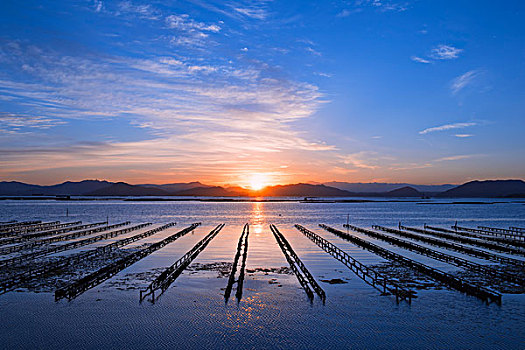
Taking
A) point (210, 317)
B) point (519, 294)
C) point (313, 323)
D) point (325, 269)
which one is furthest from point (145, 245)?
point (519, 294)

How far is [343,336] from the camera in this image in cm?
1684

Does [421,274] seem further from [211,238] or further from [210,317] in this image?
[211,238]

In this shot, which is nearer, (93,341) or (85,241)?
(93,341)

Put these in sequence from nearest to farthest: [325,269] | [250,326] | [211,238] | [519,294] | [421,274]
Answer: [250,326], [519,294], [421,274], [325,269], [211,238]

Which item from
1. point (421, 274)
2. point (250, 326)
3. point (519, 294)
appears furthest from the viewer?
point (421, 274)

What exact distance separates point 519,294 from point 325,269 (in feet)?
42.0

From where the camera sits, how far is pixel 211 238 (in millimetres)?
51406

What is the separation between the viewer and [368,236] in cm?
5550

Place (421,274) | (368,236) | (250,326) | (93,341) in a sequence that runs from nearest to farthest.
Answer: (93,341)
(250,326)
(421,274)
(368,236)

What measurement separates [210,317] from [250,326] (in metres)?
2.30

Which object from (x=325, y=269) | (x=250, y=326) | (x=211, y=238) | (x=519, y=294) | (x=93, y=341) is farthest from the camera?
→ (x=211, y=238)

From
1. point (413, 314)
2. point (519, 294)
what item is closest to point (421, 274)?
point (519, 294)

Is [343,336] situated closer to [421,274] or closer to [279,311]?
[279,311]

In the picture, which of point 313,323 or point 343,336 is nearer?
point 343,336
